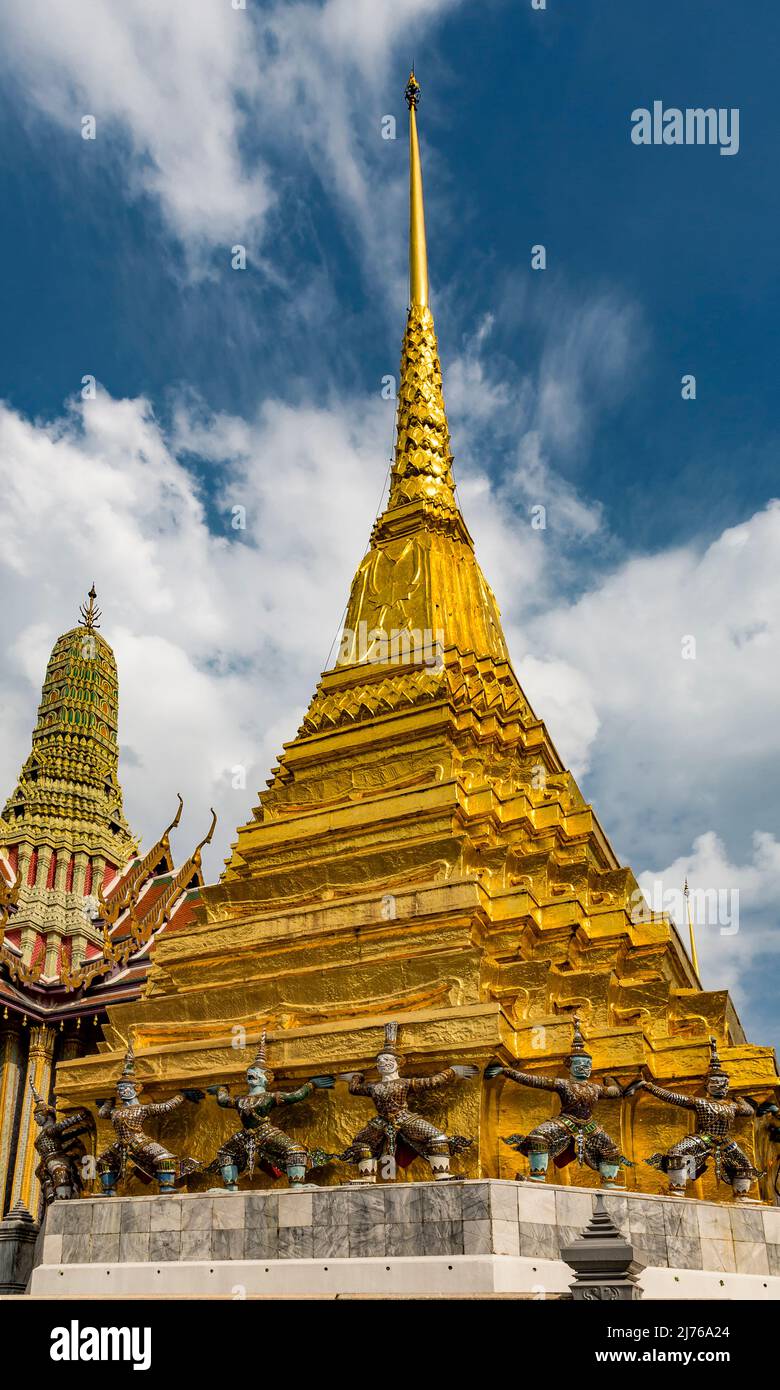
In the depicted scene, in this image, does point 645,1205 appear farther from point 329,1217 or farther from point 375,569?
point 375,569

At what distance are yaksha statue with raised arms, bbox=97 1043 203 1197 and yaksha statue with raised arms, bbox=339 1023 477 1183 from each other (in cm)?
267

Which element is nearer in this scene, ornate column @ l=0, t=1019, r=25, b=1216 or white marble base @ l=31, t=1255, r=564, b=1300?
white marble base @ l=31, t=1255, r=564, b=1300

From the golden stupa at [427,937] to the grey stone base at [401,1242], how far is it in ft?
4.78

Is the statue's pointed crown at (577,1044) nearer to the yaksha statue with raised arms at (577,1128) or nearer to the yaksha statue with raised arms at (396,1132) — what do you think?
the yaksha statue with raised arms at (577,1128)

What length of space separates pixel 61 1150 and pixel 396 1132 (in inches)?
240

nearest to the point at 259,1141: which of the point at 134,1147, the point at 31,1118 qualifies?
the point at 134,1147

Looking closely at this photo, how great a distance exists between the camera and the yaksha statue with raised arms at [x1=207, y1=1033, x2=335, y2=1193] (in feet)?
48.5

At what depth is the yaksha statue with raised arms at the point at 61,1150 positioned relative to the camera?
16.8m

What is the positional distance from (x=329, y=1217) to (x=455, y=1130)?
209 cm

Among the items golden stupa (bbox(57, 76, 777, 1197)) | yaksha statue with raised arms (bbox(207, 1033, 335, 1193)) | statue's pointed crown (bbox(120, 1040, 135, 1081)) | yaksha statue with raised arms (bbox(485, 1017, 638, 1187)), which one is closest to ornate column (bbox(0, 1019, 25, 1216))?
golden stupa (bbox(57, 76, 777, 1197))

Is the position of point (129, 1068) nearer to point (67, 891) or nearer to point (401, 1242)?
point (401, 1242)

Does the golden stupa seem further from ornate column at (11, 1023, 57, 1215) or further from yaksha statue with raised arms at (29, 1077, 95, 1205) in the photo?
ornate column at (11, 1023, 57, 1215)
